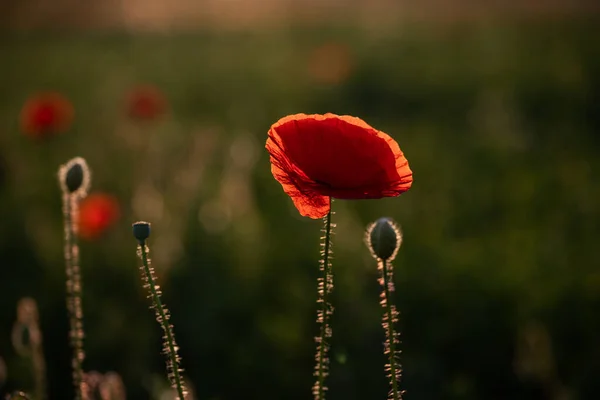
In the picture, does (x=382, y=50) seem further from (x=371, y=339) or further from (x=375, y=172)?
(x=375, y=172)

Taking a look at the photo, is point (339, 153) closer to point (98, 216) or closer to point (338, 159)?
point (338, 159)

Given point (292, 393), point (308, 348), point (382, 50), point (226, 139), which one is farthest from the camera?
point (382, 50)

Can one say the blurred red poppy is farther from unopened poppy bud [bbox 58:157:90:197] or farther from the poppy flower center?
the poppy flower center

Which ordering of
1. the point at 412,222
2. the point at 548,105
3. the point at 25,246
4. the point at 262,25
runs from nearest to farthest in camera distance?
1. the point at 25,246
2. the point at 412,222
3. the point at 548,105
4. the point at 262,25

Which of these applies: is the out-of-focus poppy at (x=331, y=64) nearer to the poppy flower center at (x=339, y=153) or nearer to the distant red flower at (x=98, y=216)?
the distant red flower at (x=98, y=216)

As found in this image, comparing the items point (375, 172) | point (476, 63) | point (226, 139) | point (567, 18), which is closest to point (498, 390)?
point (375, 172)

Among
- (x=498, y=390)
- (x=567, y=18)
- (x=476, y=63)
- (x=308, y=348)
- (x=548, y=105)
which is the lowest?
(x=498, y=390)

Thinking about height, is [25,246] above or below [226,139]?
below

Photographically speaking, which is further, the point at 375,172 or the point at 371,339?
the point at 371,339
